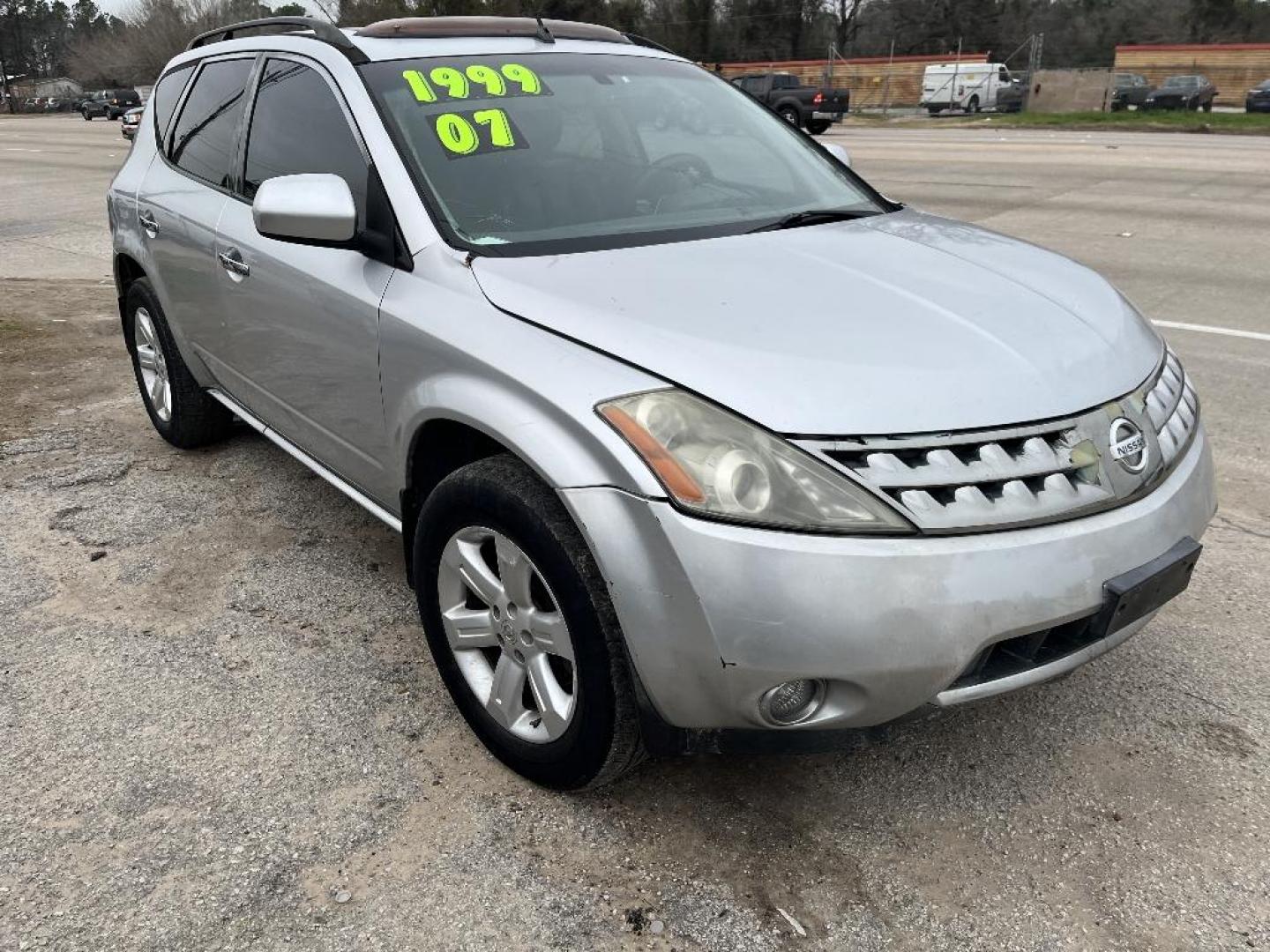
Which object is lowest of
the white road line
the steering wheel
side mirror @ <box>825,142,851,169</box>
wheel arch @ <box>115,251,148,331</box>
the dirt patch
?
the white road line

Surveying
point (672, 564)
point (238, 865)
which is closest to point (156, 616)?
point (238, 865)

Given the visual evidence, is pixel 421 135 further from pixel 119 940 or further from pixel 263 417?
pixel 119 940

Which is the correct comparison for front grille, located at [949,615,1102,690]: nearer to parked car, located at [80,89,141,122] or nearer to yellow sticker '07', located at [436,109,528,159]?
yellow sticker '07', located at [436,109,528,159]

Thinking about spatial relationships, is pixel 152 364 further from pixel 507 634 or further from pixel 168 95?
pixel 507 634

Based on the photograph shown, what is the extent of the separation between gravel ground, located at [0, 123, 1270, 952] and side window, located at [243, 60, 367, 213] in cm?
132

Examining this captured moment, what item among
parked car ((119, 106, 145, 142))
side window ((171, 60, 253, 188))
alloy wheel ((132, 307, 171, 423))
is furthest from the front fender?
parked car ((119, 106, 145, 142))

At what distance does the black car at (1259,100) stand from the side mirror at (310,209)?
3473 centimetres

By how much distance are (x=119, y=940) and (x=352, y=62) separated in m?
2.33

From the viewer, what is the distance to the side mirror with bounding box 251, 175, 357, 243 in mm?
2633

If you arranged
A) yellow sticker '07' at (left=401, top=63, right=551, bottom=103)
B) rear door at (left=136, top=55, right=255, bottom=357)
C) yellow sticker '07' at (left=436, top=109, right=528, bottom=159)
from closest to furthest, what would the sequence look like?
yellow sticker '07' at (left=436, top=109, right=528, bottom=159) → yellow sticker '07' at (left=401, top=63, right=551, bottom=103) → rear door at (left=136, top=55, right=255, bottom=357)

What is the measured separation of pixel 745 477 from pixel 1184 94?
38.7m

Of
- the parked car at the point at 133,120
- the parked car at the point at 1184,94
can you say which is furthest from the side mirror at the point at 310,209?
the parked car at the point at 1184,94

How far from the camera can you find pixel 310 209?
2631mm

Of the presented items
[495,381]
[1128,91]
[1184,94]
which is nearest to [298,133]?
[495,381]
